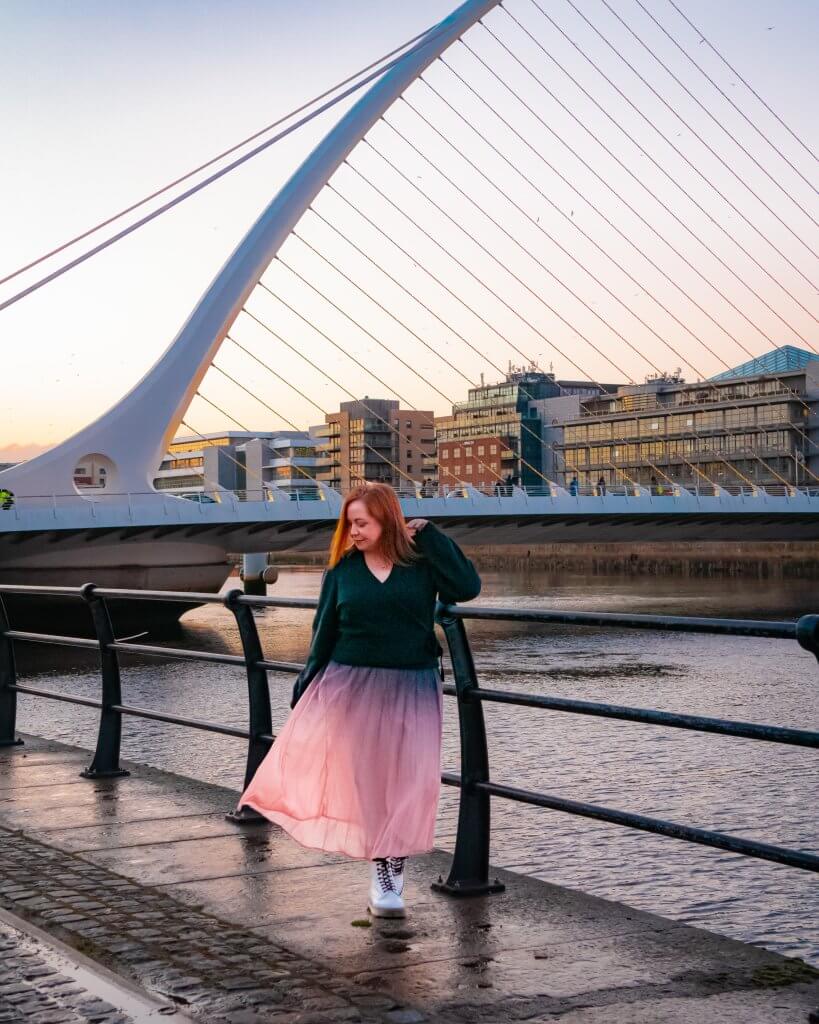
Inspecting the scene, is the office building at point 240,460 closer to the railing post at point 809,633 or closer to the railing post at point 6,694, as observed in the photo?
the railing post at point 6,694

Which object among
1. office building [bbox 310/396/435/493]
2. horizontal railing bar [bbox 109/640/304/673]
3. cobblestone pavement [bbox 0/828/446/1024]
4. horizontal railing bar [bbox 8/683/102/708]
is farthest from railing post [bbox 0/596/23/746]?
office building [bbox 310/396/435/493]

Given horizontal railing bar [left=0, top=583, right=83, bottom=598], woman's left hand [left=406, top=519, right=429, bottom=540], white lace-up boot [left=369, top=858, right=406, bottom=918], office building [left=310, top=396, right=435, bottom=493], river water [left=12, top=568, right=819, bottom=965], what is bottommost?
river water [left=12, top=568, right=819, bottom=965]

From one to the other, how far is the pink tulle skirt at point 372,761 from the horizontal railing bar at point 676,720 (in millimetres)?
294

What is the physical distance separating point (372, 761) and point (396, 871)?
1.13 ft

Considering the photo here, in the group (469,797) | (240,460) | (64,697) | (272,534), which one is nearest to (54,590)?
(64,697)

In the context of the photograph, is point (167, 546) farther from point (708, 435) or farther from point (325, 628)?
Answer: point (708, 435)

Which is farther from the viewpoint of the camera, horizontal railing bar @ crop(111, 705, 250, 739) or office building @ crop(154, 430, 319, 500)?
office building @ crop(154, 430, 319, 500)

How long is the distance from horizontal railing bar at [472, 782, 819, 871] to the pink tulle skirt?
387 mm

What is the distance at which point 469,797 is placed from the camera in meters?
4.54

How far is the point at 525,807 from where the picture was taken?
11.0 meters

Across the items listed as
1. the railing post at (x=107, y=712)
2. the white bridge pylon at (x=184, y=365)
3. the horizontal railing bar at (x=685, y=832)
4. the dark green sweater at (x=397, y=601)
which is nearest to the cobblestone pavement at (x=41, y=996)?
the dark green sweater at (x=397, y=601)

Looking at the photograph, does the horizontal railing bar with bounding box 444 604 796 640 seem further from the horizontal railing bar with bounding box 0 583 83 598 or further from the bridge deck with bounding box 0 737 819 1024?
the horizontal railing bar with bounding box 0 583 83 598

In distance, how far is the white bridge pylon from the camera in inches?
1457

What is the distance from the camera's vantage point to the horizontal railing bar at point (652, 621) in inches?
135
